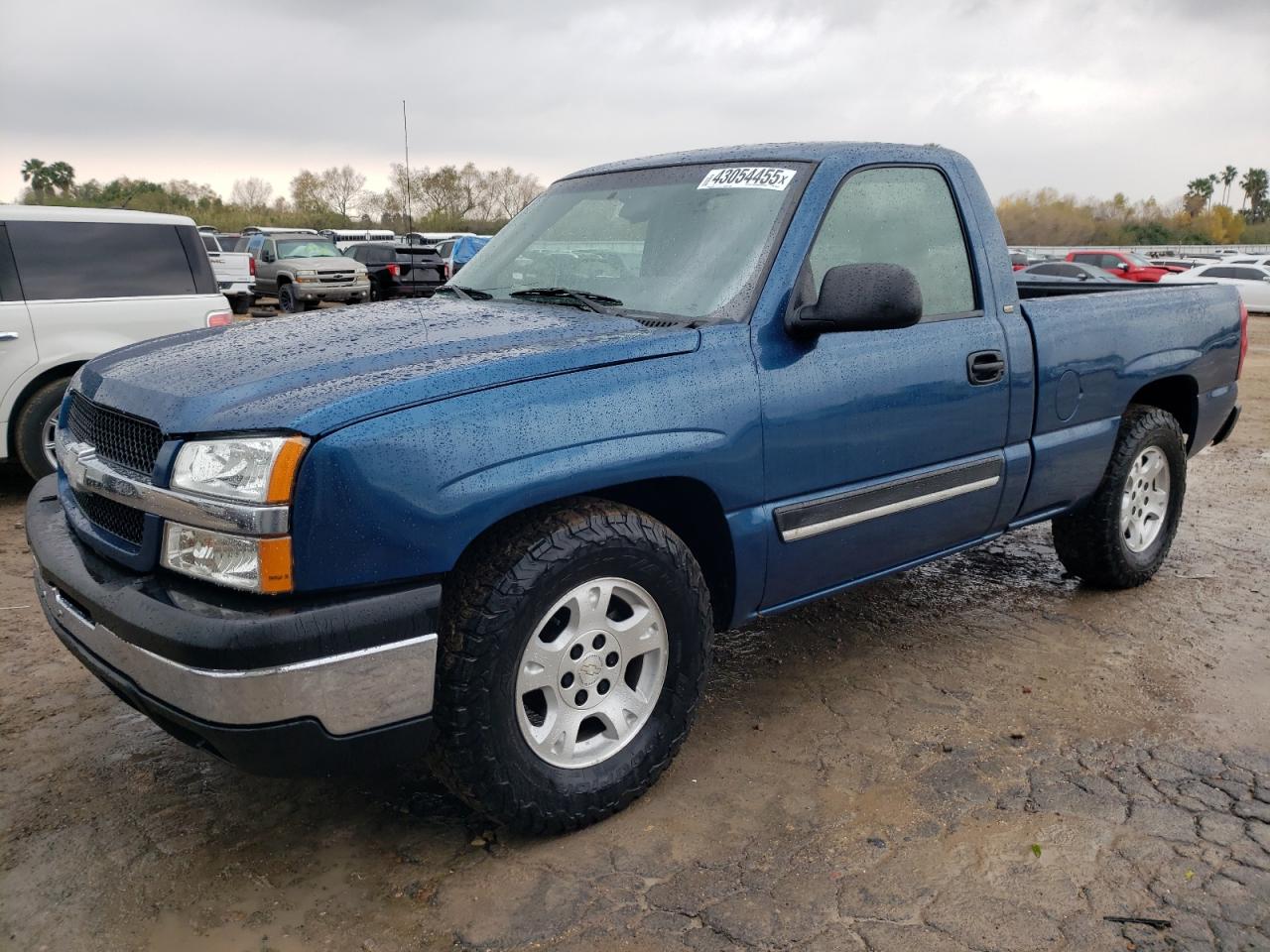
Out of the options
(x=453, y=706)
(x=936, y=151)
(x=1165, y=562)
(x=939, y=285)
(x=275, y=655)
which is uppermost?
(x=936, y=151)

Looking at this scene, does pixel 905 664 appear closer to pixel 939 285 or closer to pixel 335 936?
pixel 939 285

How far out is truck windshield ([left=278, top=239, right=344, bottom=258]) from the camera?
71.9 ft

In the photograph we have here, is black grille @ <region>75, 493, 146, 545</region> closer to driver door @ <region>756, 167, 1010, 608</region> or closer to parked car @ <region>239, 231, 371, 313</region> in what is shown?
driver door @ <region>756, 167, 1010, 608</region>

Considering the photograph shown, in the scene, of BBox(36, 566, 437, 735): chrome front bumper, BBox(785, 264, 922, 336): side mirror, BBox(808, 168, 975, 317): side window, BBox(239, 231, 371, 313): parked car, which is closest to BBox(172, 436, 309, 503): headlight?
BBox(36, 566, 437, 735): chrome front bumper

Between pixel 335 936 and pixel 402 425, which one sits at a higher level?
pixel 402 425

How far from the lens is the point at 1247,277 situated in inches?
1000

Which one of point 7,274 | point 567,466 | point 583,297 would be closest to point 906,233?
point 583,297

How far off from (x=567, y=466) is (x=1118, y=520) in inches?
124

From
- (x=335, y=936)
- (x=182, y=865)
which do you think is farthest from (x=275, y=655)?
(x=182, y=865)

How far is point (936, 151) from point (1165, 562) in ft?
9.32

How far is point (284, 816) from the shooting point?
293 centimetres

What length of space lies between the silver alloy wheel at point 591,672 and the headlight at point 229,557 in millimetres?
668

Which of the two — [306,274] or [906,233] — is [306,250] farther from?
[906,233]

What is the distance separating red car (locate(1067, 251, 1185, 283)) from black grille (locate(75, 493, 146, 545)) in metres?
27.4
